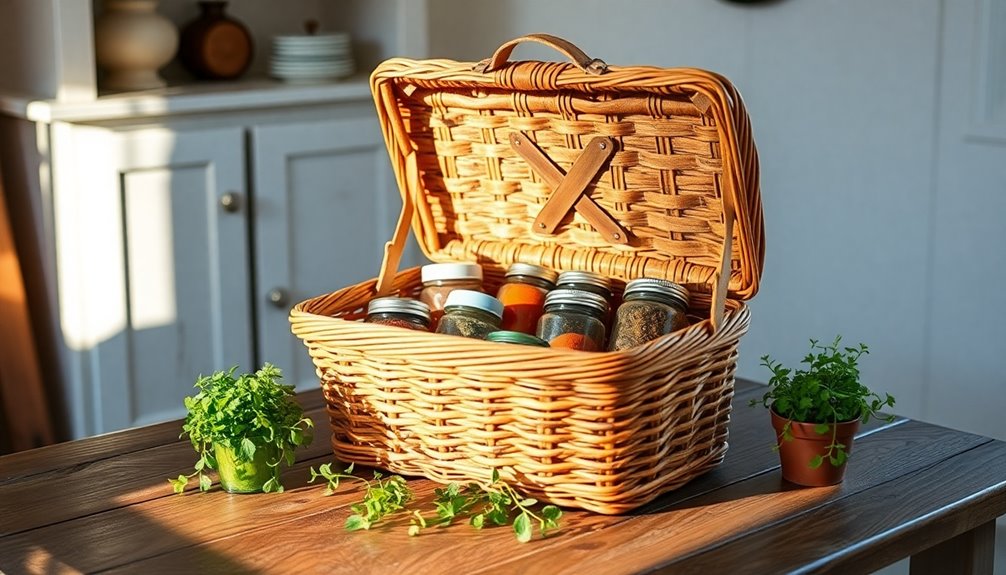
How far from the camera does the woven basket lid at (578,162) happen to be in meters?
1.48

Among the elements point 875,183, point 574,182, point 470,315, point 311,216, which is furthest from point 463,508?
point 311,216

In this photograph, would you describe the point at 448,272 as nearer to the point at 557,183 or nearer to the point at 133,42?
the point at 557,183

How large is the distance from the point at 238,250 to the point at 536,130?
5.07 ft

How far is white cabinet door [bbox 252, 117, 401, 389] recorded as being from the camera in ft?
10.1

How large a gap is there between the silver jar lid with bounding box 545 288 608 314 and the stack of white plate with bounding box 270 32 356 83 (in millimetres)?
1783

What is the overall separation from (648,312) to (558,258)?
25 centimetres

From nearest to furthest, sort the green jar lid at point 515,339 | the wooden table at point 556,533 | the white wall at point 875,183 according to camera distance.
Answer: the wooden table at point 556,533, the green jar lid at point 515,339, the white wall at point 875,183

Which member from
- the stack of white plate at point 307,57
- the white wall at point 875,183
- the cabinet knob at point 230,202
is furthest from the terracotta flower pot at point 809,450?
the stack of white plate at point 307,57

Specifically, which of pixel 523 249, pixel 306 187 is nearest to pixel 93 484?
pixel 523 249

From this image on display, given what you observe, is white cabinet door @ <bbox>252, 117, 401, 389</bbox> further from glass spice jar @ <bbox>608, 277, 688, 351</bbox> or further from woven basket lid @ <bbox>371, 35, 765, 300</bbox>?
glass spice jar @ <bbox>608, 277, 688, 351</bbox>

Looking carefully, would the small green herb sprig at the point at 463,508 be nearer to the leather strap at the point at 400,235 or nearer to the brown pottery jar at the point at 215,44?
the leather strap at the point at 400,235

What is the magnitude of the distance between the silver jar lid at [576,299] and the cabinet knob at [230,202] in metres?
1.59

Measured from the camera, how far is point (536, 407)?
4.46 feet

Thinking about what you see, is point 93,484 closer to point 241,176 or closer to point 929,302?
point 241,176
